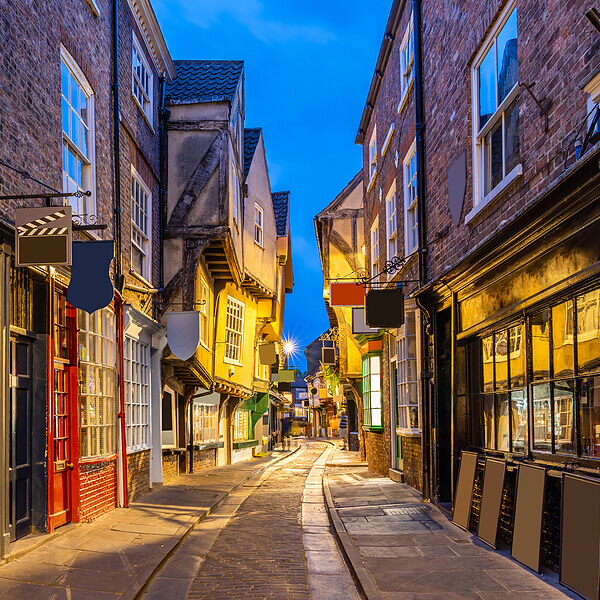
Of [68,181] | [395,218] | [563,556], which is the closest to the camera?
[563,556]

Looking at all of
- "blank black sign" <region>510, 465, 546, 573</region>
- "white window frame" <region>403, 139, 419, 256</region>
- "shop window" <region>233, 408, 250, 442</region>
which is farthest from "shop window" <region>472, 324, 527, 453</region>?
"shop window" <region>233, 408, 250, 442</region>

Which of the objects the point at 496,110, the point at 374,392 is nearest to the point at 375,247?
the point at 374,392

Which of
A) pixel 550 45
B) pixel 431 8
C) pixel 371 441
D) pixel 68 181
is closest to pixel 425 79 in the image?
pixel 431 8

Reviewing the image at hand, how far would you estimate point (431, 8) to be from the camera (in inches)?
445

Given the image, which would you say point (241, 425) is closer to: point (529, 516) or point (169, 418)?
point (169, 418)

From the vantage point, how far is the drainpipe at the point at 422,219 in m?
11.2

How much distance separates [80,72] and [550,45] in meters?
6.72

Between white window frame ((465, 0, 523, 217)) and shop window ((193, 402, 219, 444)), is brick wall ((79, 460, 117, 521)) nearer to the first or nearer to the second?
white window frame ((465, 0, 523, 217))

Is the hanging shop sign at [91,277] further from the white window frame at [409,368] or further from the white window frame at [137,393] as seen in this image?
the white window frame at [409,368]

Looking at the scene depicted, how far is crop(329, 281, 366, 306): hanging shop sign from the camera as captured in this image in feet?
52.0

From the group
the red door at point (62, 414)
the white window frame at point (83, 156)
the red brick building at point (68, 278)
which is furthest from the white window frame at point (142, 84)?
the red door at point (62, 414)

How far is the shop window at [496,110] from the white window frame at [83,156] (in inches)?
219

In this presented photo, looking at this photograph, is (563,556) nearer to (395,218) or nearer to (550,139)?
(550,139)

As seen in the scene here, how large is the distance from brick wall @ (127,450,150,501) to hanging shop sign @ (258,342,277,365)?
13.5 meters
